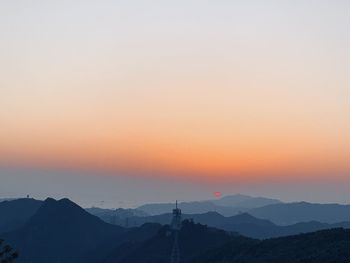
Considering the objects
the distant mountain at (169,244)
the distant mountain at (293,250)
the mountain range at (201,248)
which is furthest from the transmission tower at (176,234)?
the distant mountain at (293,250)

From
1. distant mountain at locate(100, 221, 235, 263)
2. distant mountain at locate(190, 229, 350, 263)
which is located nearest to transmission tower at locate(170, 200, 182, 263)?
distant mountain at locate(100, 221, 235, 263)

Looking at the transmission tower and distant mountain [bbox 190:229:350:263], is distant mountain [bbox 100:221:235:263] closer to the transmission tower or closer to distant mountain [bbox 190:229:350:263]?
the transmission tower

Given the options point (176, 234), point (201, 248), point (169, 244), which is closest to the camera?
→ point (201, 248)

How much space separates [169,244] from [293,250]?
6063cm

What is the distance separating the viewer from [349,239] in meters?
81.9

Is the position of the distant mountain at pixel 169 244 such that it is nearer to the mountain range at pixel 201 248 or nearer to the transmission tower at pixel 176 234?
the mountain range at pixel 201 248

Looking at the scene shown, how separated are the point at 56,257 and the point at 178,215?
235 ft

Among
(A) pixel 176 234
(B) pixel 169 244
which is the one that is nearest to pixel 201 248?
(A) pixel 176 234

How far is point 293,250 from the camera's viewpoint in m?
85.4

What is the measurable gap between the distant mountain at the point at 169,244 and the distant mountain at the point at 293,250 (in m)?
28.5

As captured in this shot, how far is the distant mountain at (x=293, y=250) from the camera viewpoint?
7392cm

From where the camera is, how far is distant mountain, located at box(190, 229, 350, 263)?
2910 inches

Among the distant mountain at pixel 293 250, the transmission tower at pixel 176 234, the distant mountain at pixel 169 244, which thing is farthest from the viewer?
the distant mountain at pixel 169 244

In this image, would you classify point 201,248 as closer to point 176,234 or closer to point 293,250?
point 176,234
